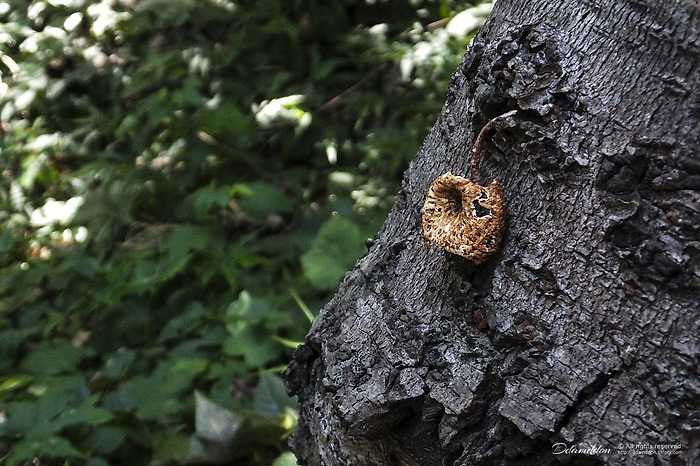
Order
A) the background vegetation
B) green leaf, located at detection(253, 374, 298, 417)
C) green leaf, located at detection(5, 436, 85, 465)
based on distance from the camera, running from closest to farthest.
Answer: green leaf, located at detection(5, 436, 85, 465) → green leaf, located at detection(253, 374, 298, 417) → the background vegetation

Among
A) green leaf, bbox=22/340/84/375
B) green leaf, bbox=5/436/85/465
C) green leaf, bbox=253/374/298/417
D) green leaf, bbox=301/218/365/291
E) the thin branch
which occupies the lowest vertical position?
green leaf, bbox=22/340/84/375

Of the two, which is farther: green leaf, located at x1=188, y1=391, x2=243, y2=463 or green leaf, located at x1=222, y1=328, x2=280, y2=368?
green leaf, located at x1=222, y1=328, x2=280, y2=368

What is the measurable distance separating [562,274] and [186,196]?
7.88 ft

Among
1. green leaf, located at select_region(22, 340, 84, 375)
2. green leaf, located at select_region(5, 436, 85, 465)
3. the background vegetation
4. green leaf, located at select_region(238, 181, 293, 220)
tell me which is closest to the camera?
green leaf, located at select_region(5, 436, 85, 465)

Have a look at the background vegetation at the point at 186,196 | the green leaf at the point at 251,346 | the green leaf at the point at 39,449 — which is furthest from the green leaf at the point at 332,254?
the green leaf at the point at 39,449

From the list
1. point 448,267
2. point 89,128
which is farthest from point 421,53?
point 89,128

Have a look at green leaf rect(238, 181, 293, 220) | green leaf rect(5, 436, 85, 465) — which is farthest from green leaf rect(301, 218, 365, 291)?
green leaf rect(5, 436, 85, 465)

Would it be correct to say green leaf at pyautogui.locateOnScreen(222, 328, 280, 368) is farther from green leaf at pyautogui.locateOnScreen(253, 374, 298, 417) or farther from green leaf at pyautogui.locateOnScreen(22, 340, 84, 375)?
green leaf at pyautogui.locateOnScreen(22, 340, 84, 375)

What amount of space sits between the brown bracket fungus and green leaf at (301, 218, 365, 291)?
3.55 feet

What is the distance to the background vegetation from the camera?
187 centimetres

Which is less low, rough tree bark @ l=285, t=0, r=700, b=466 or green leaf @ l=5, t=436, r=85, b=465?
rough tree bark @ l=285, t=0, r=700, b=466

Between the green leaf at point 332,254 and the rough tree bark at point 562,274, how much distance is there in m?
0.95

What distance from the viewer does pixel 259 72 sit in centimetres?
328

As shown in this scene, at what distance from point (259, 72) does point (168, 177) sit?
77 cm
